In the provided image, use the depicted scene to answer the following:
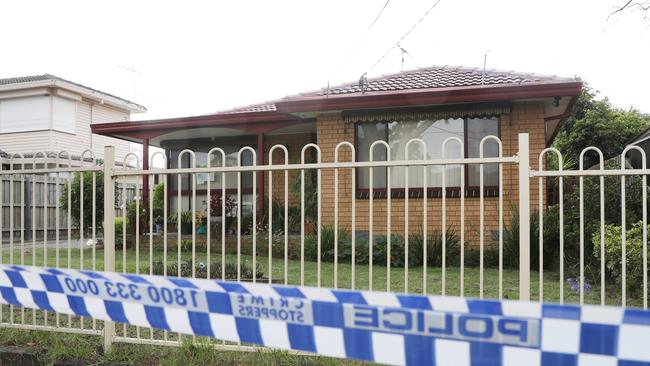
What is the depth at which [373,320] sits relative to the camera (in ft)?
7.39

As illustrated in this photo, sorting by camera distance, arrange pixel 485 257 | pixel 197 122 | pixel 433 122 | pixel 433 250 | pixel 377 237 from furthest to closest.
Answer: pixel 197 122 < pixel 433 122 < pixel 377 237 < pixel 485 257 < pixel 433 250

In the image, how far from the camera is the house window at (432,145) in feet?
32.4

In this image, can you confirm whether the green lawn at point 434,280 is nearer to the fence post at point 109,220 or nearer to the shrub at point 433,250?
the shrub at point 433,250

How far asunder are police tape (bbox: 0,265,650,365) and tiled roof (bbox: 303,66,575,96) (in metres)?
8.18

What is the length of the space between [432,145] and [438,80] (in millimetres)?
1820

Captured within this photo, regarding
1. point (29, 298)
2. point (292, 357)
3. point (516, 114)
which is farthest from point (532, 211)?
point (29, 298)

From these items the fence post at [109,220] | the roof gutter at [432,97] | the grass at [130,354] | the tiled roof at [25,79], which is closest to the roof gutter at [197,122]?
the roof gutter at [432,97]

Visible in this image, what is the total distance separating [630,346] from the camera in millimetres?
1908

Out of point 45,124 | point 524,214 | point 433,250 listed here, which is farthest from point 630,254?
point 45,124

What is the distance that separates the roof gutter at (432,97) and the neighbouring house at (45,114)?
1459 cm

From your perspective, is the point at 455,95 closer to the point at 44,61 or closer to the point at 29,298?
the point at 29,298

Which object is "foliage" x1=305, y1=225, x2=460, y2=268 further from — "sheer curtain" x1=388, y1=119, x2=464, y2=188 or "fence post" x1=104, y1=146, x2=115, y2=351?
"fence post" x1=104, y1=146, x2=115, y2=351

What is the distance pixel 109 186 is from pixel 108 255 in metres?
0.53

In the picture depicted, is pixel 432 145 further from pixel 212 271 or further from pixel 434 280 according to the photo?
pixel 212 271
